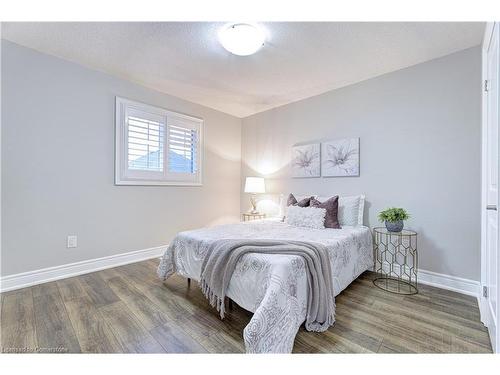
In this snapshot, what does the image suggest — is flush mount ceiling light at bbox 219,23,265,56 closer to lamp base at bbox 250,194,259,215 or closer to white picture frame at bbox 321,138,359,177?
white picture frame at bbox 321,138,359,177

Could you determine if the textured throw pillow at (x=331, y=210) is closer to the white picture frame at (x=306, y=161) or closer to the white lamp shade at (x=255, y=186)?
the white picture frame at (x=306, y=161)

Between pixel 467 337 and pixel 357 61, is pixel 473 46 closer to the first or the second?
pixel 357 61

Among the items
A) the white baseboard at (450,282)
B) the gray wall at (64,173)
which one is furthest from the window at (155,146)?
the white baseboard at (450,282)

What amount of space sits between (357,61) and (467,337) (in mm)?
2512

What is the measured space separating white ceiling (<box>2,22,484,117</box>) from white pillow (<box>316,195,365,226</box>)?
149 cm

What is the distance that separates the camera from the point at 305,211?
2754mm

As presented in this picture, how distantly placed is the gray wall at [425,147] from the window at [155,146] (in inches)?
76.6

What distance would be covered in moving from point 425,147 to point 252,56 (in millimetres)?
2050

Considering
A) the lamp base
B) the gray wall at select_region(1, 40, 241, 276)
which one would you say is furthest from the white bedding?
the lamp base

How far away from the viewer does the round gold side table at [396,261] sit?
2.40 metres

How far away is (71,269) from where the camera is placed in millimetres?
2568

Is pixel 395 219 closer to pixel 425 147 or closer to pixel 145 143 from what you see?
pixel 425 147

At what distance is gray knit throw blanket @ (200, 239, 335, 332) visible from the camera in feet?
5.24
